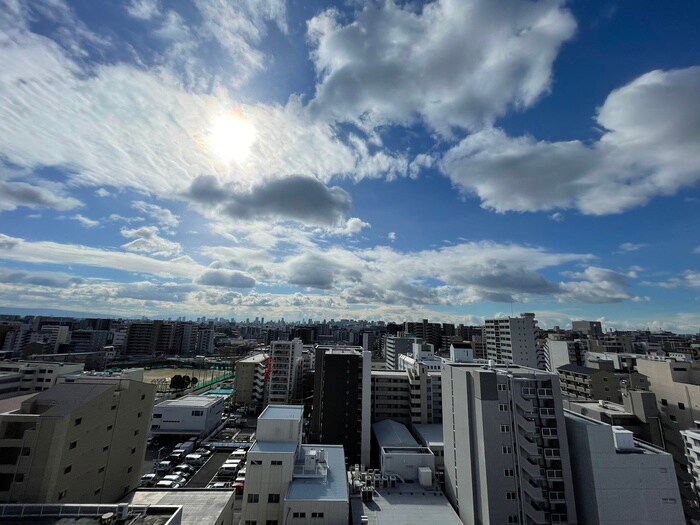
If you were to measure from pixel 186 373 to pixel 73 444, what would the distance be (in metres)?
95.3

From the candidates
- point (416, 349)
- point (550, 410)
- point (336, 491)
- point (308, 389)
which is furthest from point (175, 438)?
point (550, 410)

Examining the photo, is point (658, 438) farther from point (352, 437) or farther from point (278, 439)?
point (278, 439)

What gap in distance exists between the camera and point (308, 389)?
67.8m

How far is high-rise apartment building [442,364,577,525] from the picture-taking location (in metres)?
23.4

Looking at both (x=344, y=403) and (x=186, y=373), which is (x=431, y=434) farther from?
(x=186, y=373)

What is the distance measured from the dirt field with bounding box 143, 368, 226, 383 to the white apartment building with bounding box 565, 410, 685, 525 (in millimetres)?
93969

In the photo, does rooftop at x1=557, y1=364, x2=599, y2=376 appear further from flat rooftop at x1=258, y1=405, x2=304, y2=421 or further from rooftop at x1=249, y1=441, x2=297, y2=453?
rooftop at x1=249, y1=441, x2=297, y2=453

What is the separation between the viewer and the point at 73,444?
835 inches

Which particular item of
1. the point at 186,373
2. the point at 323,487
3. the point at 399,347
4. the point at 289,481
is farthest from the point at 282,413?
the point at 186,373

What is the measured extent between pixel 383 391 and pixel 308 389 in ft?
73.9

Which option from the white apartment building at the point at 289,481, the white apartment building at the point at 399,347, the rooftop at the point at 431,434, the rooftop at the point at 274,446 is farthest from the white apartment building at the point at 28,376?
the white apartment building at the point at 399,347

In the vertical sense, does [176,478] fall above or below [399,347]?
below

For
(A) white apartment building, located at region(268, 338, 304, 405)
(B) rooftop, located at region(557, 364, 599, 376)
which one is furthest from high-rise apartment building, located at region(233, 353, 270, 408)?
(B) rooftop, located at region(557, 364, 599, 376)

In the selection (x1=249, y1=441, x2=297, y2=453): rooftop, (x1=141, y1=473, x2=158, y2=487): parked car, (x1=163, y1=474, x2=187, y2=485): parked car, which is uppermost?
(x1=249, y1=441, x2=297, y2=453): rooftop
